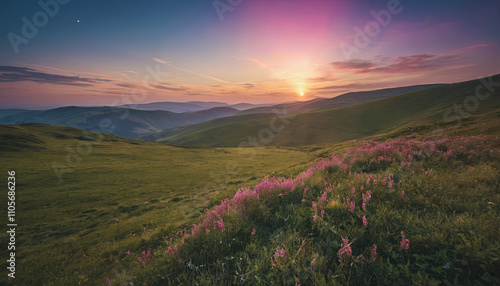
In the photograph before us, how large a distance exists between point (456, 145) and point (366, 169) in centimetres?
372

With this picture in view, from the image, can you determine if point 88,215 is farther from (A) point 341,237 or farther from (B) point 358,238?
(B) point 358,238

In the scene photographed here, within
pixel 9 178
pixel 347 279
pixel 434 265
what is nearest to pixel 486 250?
pixel 434 265

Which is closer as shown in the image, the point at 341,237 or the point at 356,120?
the point at 341,237

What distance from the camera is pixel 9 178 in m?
23.5

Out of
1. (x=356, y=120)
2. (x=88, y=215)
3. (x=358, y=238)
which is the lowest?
(x=88, y=215)

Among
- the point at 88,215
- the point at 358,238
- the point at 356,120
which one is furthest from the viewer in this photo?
the point at 356,120

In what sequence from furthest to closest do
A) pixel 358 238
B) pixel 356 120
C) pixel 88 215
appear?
pixel 356 120 < pixel 88 215 < pixel 358 238

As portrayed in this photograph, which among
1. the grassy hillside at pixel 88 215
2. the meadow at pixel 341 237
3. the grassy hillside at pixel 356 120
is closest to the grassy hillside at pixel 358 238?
the meadow at pixel 341 237

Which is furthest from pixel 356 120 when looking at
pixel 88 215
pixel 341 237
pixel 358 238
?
pixel 341 237

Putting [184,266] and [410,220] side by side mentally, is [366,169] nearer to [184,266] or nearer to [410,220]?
[410,220]

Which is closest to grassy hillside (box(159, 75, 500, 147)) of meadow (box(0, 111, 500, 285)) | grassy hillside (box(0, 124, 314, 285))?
grassy hillside (box(0, 124, 314, 285))

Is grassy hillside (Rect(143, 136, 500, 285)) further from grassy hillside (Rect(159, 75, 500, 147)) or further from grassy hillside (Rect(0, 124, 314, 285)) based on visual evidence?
grassy hillside (Rect(159, 75, 500, 147))

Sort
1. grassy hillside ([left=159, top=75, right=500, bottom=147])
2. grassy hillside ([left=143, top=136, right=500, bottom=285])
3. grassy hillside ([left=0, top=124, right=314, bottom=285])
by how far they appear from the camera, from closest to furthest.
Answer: grassy hillside ([left=143, top=136, right=500, bottom=285]), grassy hillside ([left=0, top=124, right=314, bottom=285]), grassy hillside ([left=159, top=75, right=500, bottom=147])

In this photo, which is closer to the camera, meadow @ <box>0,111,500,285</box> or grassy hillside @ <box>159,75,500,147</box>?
meadow @ <box>0,111,500,285</box>
